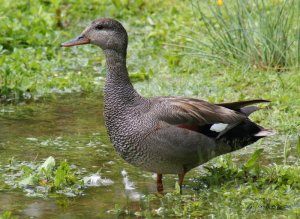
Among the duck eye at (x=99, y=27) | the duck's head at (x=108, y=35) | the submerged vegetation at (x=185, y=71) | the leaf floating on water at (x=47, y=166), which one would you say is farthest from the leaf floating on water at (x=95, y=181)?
the duck eye at (x=99, y=27)

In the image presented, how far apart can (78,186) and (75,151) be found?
45.2 inches

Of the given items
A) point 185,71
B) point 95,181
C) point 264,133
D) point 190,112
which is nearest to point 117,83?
point 190,112

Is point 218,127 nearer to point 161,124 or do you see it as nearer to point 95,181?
point 161,124

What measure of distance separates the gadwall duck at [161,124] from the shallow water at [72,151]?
0.34 meters

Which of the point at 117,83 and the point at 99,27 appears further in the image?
the point at 99,27

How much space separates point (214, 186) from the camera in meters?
6.82

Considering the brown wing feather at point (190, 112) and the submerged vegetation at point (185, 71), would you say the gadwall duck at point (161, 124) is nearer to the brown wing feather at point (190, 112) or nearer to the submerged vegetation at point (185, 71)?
the brown wing feather at point (190, 112)

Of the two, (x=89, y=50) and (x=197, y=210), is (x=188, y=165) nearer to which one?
(x=197, y=210)

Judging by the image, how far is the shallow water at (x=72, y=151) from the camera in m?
6.53

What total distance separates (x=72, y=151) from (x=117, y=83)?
1349 millimetres

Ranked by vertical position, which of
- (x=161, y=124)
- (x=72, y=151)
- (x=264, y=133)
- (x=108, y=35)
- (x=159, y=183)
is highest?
(x=108, y=35)

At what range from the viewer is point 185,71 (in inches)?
419

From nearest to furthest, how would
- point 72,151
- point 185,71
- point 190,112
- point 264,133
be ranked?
1. point 190,112
2. point 264,133
3. point 72,151
4. point 185,71

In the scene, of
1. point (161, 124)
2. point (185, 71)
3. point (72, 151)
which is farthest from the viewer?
point (185, 71)
